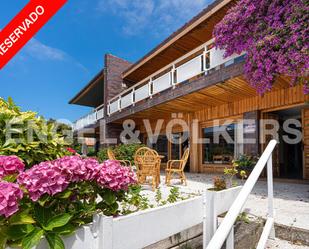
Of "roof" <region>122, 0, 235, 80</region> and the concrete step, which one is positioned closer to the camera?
the concrete step

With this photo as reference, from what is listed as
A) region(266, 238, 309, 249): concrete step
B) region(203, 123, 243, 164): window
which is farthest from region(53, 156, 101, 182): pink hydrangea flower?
region(203, 123, 243, 164): window

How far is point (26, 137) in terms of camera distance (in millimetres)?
2484

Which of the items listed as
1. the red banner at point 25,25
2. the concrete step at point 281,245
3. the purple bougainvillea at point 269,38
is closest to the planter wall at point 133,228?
the concrete step at point 281,245

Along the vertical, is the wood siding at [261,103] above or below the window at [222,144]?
above

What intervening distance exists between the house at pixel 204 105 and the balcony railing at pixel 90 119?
2.04ft

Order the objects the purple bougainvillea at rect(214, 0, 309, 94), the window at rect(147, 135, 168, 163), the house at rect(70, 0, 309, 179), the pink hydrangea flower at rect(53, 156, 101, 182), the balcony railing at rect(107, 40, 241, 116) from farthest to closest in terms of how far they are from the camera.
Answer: the window at rect(147, 135, 168, 163) < the house at rect(70, 0, 309, 179) < the balcony railing at rect(107, 40, 241, 116) < the purple bougainvillea at rect(214, 0, 309, 94) < the pink hydrangea flower at rect(53, 156, 101, 182)

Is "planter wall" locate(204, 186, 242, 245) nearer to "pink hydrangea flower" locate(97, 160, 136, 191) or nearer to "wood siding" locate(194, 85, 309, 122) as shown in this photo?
"pink hydrangea flower" locate(97, 160, 136, 191)

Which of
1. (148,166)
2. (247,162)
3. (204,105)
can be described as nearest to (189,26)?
(204,105)

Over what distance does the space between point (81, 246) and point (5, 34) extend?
23.2 ft

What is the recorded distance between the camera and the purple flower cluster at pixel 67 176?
4.50 feet

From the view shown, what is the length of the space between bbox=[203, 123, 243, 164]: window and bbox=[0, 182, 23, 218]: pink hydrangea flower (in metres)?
9.03

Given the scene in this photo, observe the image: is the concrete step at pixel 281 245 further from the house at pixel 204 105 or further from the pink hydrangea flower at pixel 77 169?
the house at pixel 204 105

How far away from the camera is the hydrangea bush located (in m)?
1.26

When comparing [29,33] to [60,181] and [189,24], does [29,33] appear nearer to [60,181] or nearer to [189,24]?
[189,24]
